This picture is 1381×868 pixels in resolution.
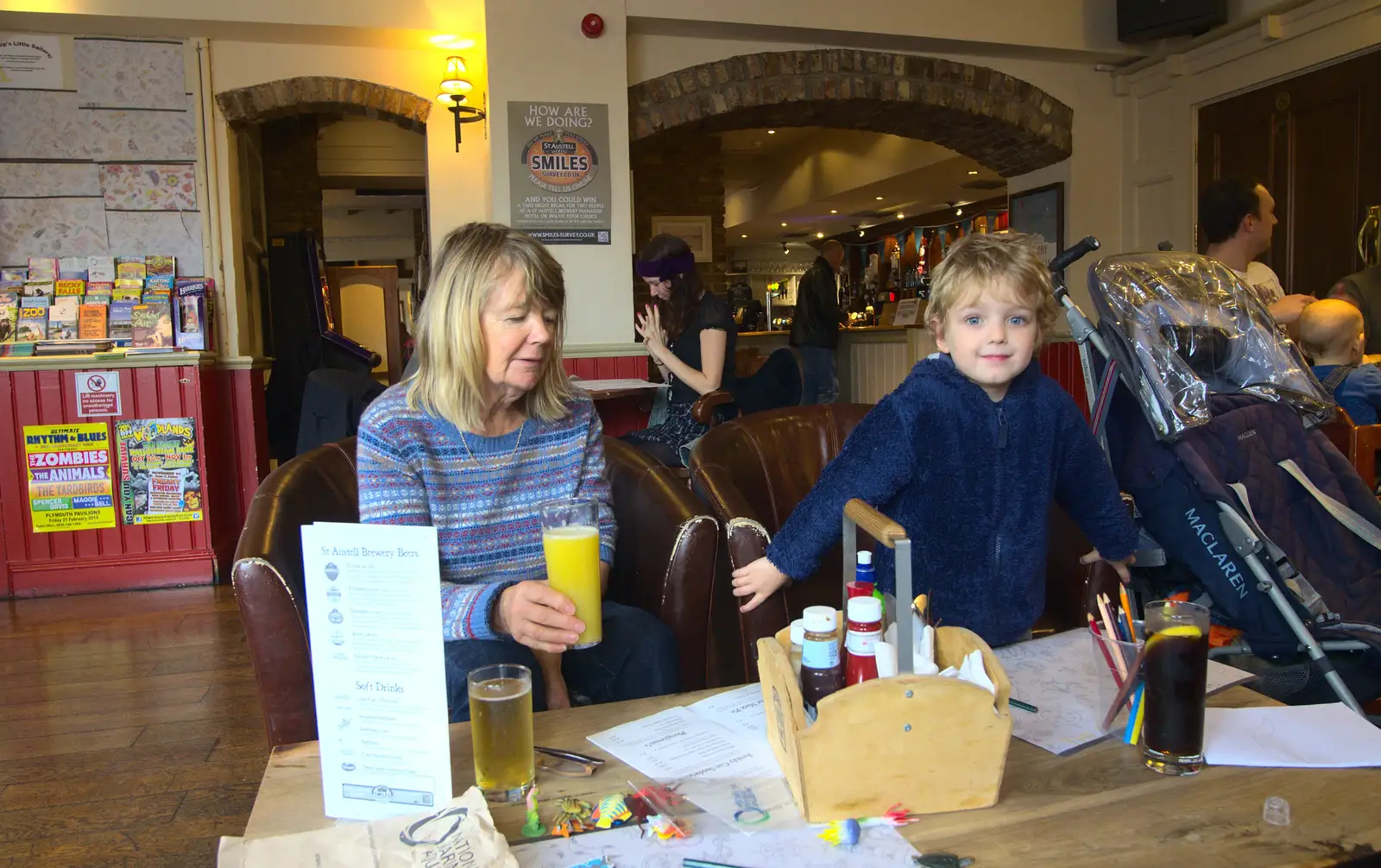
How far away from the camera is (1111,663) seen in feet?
3.57

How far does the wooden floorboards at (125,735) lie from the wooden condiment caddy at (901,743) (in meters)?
1.54

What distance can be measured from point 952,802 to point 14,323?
15.4 feet

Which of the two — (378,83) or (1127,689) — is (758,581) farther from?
(378,83)

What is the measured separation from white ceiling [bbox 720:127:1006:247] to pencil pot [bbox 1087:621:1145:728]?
6.96 meters

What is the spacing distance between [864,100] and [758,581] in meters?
4.23

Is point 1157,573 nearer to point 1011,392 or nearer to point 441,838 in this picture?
point 1011,392

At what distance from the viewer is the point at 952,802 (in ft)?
2.97

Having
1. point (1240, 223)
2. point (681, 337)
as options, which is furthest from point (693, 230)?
point (1240, 223)

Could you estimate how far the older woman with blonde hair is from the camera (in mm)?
1519

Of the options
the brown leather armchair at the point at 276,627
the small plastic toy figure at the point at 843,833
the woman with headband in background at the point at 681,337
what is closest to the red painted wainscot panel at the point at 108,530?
the woman with headband in background at the point at 681,337

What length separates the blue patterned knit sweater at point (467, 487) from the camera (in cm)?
150

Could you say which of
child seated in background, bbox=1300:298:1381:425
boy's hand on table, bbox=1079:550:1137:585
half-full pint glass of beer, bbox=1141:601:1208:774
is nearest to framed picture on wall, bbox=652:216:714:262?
child seated in background, bbox=1300:298:1381:425

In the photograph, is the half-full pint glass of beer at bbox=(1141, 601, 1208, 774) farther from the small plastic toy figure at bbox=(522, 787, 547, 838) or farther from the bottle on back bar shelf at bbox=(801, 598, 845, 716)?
the small plastic toy figure at bbox=(522, 787, 547, 838)

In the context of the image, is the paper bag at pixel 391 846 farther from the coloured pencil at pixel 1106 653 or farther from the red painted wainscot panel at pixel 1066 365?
the red painted wainscot panel at pixel 1066 365
